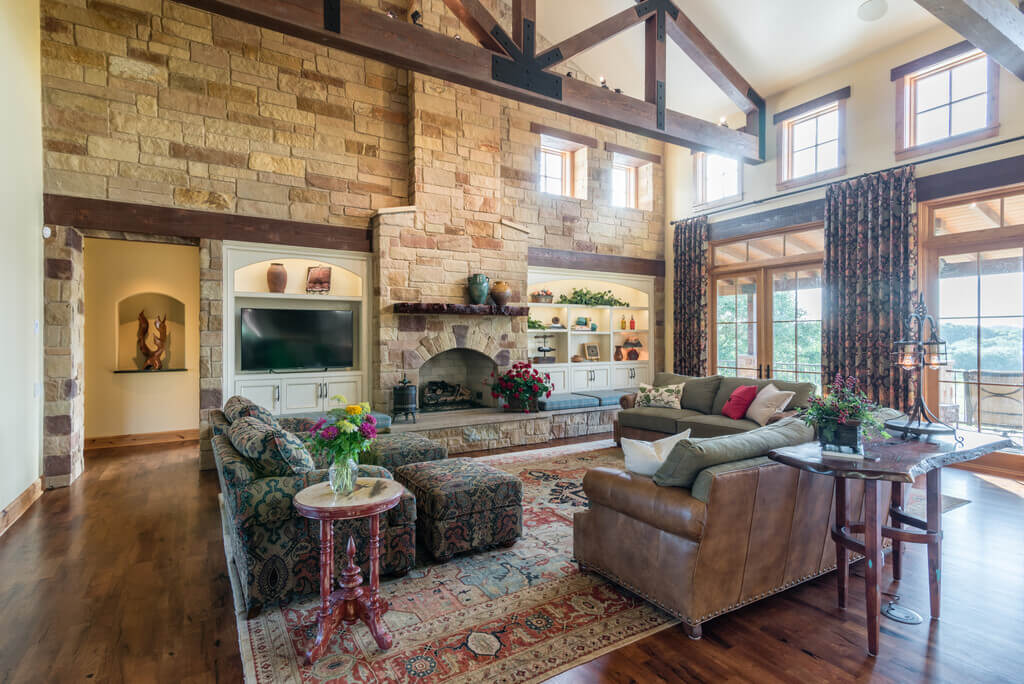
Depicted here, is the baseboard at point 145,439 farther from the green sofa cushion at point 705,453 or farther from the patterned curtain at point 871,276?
the patterned curtain at point 871,276

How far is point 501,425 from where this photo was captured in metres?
6.32

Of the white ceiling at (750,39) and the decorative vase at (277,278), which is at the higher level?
the white ceiling at (750,39)

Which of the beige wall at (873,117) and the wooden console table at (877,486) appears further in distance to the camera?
the beige wall at (873,117)

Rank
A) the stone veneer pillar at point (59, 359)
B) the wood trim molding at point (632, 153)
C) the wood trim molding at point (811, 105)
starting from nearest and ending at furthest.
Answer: the stone veneer pillar at point (59, 359) < the wood trim molding at point (811, 105) < the wood trim molding at point (632, 153)

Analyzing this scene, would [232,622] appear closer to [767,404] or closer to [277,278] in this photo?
[277,278]

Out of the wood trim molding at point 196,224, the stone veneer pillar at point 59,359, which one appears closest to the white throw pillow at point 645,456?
the wood trim molding at point 196,224

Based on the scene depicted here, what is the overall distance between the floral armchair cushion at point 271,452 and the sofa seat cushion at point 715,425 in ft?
12.8

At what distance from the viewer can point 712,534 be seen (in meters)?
2.28

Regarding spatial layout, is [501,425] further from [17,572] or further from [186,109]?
[186,109]

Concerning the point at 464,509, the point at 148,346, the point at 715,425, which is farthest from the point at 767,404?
the point at 148,346

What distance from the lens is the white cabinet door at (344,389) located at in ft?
20.2

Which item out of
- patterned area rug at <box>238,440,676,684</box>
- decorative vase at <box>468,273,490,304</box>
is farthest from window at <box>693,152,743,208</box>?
patterned area rug at <box>238,440,676,684</box>

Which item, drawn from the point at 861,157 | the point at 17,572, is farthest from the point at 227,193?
the point at 861,157

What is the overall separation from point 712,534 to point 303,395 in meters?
5.03
